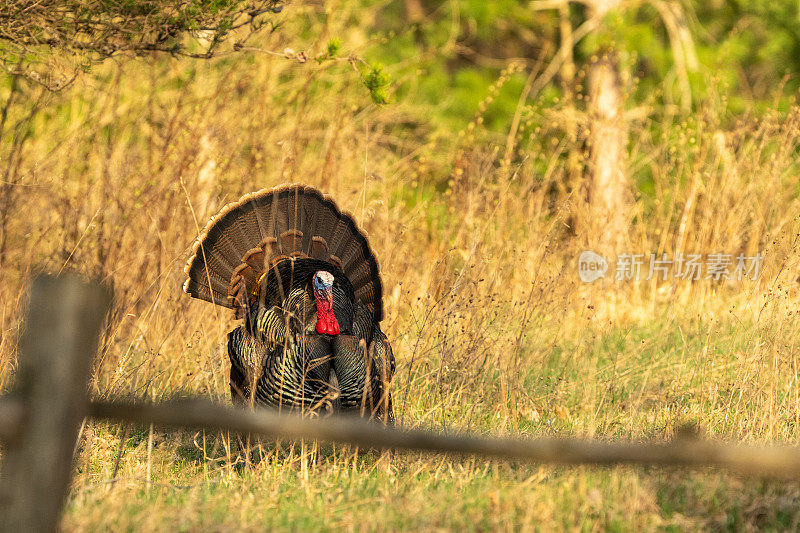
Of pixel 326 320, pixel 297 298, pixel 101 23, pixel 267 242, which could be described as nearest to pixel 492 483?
pixel 326 320

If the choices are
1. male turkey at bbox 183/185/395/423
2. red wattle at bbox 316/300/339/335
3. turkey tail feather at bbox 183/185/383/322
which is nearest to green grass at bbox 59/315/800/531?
male turkey at bbox 183/185/395/423

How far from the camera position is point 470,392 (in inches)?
199

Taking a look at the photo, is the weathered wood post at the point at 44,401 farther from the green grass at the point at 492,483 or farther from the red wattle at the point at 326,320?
the red wattle at the point at 326,320

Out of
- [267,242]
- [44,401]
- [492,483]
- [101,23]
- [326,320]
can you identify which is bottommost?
[492,483]

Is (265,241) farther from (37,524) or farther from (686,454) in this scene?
(686,454)

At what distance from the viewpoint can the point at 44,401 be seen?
8.43 ft

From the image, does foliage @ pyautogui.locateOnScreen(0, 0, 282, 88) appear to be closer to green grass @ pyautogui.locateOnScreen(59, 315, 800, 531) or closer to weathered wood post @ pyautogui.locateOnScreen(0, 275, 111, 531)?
green grass @ pyautogui.locateOnScreen(59, 315, 800, 531)

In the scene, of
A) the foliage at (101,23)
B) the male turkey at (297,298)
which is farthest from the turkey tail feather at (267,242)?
the foliage at (101,23)

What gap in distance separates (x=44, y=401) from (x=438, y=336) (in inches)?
118

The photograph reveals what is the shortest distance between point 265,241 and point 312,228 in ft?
0.85

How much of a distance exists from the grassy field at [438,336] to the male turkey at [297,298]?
297 millimetres

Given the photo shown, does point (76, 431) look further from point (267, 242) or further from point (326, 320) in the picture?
point (267, 242)

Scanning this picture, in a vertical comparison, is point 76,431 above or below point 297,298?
below

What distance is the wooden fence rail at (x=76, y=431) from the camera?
255 cm
